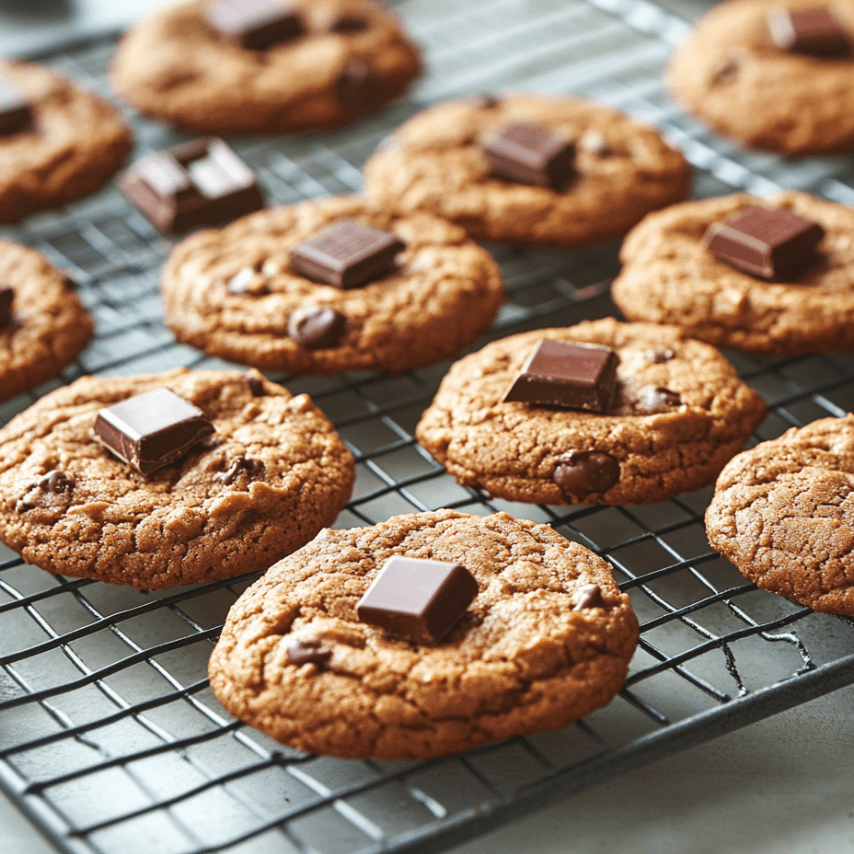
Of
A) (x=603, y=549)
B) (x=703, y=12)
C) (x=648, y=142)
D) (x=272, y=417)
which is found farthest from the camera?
(x=703, y=12)

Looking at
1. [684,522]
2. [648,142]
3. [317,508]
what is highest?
[648,142]

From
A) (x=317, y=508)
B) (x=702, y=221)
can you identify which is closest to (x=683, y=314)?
(x=702, y=221)

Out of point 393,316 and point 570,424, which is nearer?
point 570,424

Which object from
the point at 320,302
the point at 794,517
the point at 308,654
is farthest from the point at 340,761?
the point at 320,302

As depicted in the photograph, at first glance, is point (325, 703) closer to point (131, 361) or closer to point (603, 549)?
point (603, 549)

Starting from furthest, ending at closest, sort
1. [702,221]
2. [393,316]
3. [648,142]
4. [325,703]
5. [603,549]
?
[648,142], [702,221], [393,316], [603,549], [325,703]

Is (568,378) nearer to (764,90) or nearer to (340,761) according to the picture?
(340,761)

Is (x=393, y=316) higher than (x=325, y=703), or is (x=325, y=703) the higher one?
(x=393, y=316)

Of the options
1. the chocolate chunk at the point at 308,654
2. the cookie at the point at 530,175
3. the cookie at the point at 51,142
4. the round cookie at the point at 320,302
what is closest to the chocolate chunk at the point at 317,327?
the round cookie at the point at 320,302

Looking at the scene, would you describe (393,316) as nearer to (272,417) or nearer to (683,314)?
(272,417)
